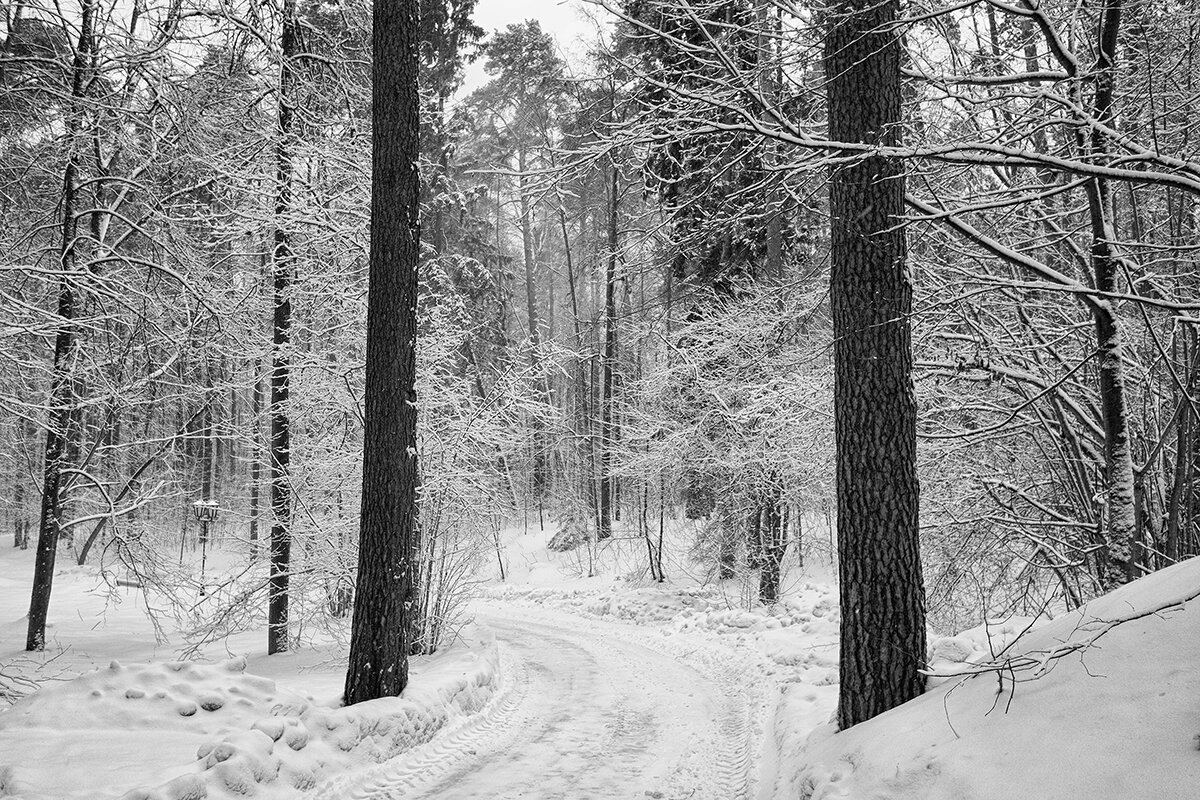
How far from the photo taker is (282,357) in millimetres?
10164

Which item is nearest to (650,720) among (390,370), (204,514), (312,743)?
(312,743)

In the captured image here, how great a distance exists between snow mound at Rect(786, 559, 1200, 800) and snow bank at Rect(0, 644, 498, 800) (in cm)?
347

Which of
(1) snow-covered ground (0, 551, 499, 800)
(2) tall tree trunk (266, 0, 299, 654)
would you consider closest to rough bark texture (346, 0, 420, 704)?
(1) snow-covered ground (0, 551, 499, 800)

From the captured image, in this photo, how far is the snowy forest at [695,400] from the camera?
403 cm

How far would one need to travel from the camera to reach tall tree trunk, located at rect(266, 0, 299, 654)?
1001 centimetres

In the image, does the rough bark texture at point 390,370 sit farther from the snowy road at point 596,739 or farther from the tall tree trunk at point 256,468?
the tall tree trunk at point 256,468

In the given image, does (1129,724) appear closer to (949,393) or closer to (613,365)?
(949,393)

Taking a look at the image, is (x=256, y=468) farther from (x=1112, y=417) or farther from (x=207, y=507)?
(x=1112, y=417)

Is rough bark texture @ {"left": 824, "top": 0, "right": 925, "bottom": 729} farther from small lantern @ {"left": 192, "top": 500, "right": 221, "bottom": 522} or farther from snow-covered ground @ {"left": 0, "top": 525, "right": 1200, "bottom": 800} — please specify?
small lantern @ {"left": 192, "top": 500, "right": 221, "bottom": 522}

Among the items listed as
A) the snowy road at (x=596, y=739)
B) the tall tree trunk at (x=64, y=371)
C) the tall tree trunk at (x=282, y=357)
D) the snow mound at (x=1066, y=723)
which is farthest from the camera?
the tall tree trunk at (x=282, y=357)

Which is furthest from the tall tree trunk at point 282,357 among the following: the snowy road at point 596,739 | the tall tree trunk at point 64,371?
the snowy road at point 596,739

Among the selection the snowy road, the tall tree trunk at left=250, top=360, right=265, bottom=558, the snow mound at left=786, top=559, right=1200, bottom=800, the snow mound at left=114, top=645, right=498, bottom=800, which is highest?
the tall tree trunk at left=250, top=360, right=265, bottom=558

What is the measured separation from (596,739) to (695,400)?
8689 millimetres

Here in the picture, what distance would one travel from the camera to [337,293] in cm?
1001
